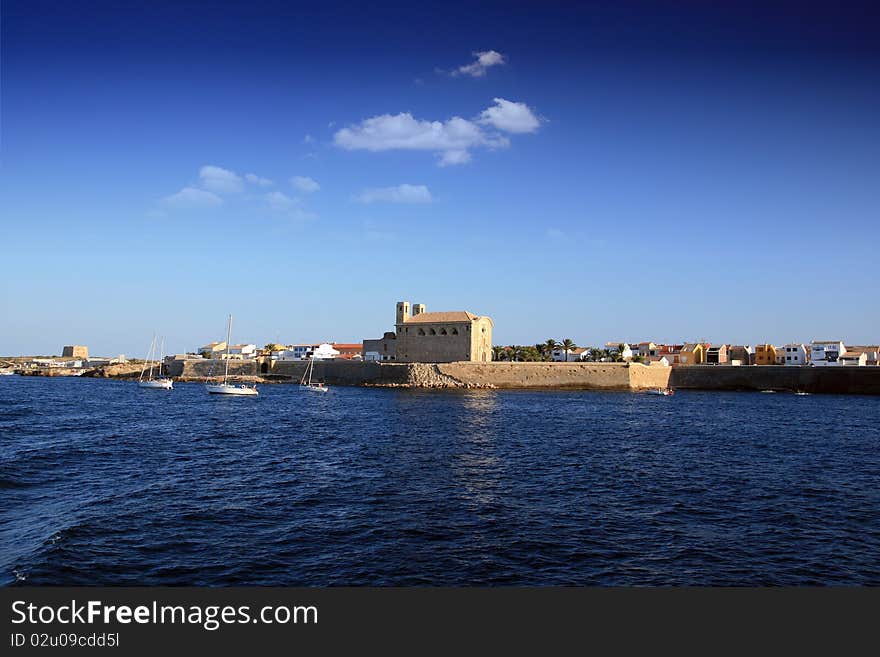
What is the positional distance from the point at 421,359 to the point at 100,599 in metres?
84.6

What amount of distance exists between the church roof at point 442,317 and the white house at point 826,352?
182 feet

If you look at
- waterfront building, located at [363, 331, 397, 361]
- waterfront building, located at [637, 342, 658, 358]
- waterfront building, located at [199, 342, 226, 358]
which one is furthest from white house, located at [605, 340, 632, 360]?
waterfront building, located at [199, 342, 226, 358]

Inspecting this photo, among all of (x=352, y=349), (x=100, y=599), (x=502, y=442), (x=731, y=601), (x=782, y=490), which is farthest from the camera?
(x=352, y=349)

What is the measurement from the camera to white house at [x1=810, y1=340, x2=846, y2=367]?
3765 inches

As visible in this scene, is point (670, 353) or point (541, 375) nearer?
point (541, 375)

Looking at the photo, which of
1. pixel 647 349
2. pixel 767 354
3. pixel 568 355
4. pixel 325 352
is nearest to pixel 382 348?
pixel 325 352

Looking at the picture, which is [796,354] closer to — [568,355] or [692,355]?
[692,355]

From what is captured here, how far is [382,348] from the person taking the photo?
97938 mm

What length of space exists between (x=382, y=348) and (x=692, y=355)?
5170 centimetres

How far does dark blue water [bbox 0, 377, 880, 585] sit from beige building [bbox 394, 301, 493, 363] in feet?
167

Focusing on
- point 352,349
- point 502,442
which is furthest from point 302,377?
point 502,442

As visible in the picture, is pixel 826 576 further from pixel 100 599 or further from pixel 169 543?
pixel 169 543

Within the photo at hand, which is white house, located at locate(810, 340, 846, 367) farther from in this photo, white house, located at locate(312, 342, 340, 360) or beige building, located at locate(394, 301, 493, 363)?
white house, located at locate(312, 342, 340, 360)

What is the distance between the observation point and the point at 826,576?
38.8 ft
